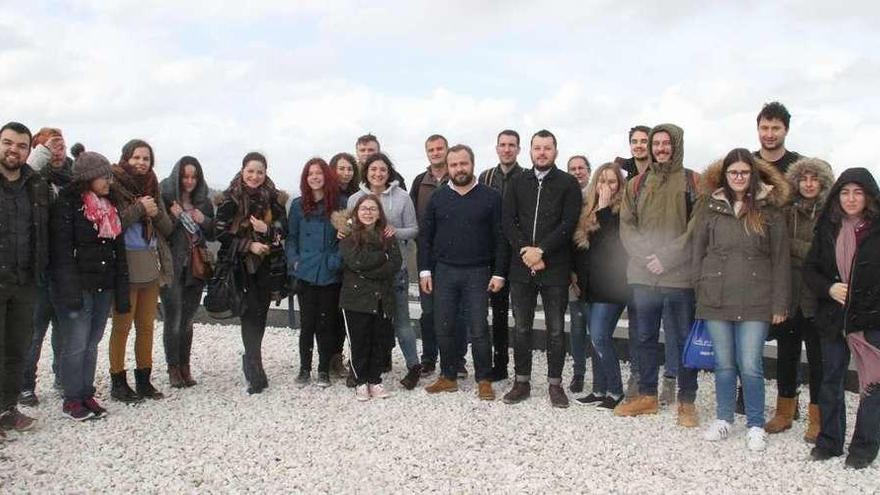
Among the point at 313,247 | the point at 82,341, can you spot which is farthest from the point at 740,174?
the point at 82,341

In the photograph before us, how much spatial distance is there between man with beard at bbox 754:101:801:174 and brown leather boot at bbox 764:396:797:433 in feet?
5.61

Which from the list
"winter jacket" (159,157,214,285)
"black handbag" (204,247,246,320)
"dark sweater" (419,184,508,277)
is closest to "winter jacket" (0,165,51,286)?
"winter jacket" (159,157,214,285)

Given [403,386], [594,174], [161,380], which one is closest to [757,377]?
[594,174]

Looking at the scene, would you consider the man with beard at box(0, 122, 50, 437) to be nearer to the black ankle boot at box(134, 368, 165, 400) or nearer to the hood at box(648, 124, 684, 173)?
the black ankle boot at box(134, 368, 165, 400)

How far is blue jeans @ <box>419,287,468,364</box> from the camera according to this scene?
675 cm

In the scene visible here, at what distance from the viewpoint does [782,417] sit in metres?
5.32

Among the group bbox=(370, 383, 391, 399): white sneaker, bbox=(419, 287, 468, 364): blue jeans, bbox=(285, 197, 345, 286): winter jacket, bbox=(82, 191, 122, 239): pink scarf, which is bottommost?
bbox=(370, 383, 391, 399): white sneaker

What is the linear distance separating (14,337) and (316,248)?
2364 mm

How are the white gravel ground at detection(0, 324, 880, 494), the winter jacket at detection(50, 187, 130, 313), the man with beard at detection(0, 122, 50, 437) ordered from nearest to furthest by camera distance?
the white gravel ground at detection(0, 324, 880, 494) → the man with beard at detection(0, 122, 50, 437) → the winter jacket at detection(50, 187, 130, 313)

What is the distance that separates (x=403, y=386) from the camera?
6.55 meters

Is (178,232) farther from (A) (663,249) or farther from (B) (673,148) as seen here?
(B) (673,148)

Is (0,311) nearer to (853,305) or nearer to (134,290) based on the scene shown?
(134,290)

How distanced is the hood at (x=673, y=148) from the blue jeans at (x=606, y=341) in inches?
45.5

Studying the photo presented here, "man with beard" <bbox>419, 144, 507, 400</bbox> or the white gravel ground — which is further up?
"man with beard" <bbox>419, 144, 507, 400</bbox>
